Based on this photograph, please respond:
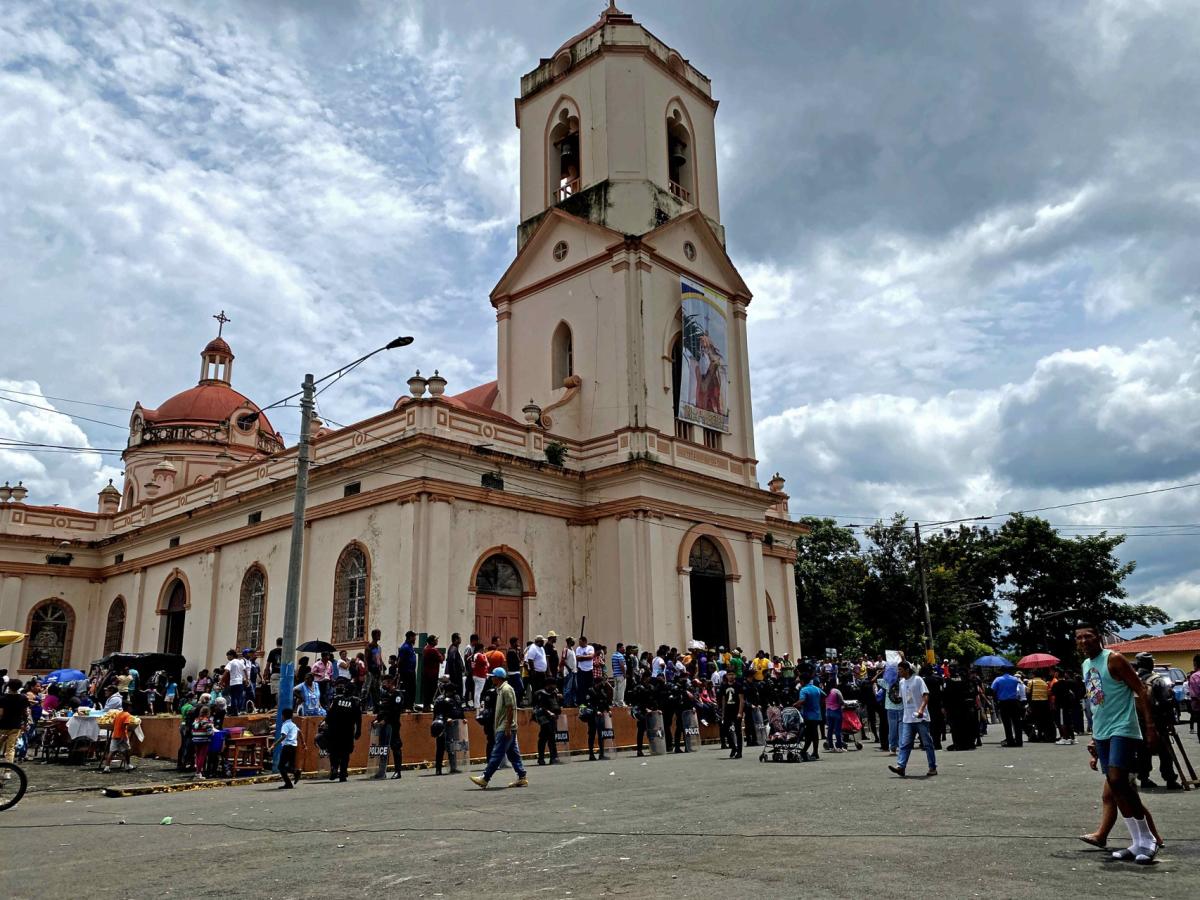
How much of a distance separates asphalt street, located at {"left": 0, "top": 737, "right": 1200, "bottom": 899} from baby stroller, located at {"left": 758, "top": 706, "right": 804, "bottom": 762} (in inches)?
88.6

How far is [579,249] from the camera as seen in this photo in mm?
29656

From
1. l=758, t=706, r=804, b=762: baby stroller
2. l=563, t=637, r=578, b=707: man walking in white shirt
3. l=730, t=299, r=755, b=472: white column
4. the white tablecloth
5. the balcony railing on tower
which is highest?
the balcony railing on tower

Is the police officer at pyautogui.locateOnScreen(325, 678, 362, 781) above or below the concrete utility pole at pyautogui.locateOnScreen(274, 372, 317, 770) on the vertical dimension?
below

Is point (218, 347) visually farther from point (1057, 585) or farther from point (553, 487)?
point (1057, 585)

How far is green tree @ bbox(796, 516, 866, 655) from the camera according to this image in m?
43.3

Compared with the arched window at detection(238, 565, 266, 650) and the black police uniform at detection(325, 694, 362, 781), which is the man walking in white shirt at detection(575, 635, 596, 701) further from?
the arched window at detection(238, 565, 266, 650)

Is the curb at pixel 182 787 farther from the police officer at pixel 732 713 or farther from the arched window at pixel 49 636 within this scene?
the arched window at pixel 49 636

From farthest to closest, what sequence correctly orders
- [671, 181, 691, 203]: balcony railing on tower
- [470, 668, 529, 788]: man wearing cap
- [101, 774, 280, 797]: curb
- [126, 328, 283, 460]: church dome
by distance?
[126, 328, 283, 460]: church dome < [671, 181, 691, 203]: balcony railing on tower < [101, 774, 280, 797]: curb < [470, 668, 529, 788]: man wearing cap

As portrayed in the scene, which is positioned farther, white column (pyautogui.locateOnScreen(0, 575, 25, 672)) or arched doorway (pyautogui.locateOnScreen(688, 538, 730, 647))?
white column (pyautogui.locateOnScreen(0, 575, 25, 672))

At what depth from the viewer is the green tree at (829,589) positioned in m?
43.3

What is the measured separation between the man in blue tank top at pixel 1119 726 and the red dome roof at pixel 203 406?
40.5 metres

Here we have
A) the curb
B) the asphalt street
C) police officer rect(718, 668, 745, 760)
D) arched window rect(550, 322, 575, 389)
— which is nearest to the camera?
the asphalt street

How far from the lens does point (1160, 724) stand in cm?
1120

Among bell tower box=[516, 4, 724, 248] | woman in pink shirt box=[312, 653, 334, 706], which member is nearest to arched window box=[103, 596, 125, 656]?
woman in pink shirt box=[312, 653, 334, 706]
